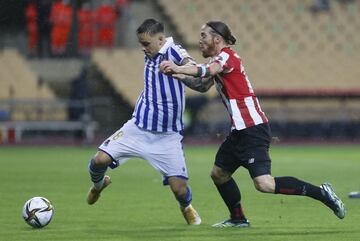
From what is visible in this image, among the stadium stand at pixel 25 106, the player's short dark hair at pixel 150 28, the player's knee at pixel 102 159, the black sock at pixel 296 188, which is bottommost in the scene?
the stadium stand at pixel 25 106

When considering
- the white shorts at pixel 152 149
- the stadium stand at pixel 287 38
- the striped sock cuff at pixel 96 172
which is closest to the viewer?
the white shorts at pixel 152 149

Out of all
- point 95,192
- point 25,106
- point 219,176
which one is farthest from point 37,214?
point 25,106

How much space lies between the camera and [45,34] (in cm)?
2448

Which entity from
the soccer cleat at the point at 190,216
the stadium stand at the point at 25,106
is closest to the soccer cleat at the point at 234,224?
the soccer cleat at the point at 190,216

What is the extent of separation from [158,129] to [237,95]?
3.20 feet

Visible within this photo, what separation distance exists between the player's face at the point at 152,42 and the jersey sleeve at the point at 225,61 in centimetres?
75

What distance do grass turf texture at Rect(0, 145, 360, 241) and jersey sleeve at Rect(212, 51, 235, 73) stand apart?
1487 millimetres

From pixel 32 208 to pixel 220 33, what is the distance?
2377mm

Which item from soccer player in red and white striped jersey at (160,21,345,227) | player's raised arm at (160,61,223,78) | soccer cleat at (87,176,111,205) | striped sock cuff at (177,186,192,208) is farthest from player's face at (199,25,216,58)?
soccer cleat at (87,176,111,205)

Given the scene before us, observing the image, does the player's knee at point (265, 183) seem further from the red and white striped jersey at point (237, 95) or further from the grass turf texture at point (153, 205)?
the red and white striped jersey at point (237, 95)

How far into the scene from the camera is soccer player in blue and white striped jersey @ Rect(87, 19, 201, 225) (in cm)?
941

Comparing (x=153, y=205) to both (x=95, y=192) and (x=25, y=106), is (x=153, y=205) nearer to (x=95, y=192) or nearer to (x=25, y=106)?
(x=95, y=192)

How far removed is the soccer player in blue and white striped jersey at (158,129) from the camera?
941 cm

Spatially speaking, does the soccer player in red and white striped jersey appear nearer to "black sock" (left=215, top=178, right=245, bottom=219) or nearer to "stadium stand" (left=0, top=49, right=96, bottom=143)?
"black sock" (left=215, top=178, right=245, bottom=219)
